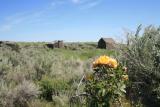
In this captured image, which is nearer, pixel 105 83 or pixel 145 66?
pixel 105 83

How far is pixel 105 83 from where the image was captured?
6.84 metres

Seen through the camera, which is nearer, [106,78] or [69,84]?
[106,78]

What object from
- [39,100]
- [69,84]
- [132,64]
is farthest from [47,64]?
[132,64]

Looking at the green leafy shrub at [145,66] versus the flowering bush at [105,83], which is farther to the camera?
the green leafy shrub at [145,66]

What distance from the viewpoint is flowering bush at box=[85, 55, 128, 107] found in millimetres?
6789

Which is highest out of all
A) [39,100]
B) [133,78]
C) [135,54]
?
[135,54]

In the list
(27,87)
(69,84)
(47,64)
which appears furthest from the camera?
(47,64)

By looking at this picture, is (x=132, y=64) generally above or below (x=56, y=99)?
above

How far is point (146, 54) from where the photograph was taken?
365 inches

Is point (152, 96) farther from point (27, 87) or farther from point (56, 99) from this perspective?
point (27, 87)

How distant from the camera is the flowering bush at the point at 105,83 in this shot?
6.79m

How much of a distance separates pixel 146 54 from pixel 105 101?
111 inches

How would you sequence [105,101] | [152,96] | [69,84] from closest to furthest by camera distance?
[105,101] → [152,96] → [69,84]

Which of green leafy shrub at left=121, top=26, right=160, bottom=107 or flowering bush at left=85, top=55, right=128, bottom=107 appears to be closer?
flowering bush at left=85, top=55, right=128, bottom=107
